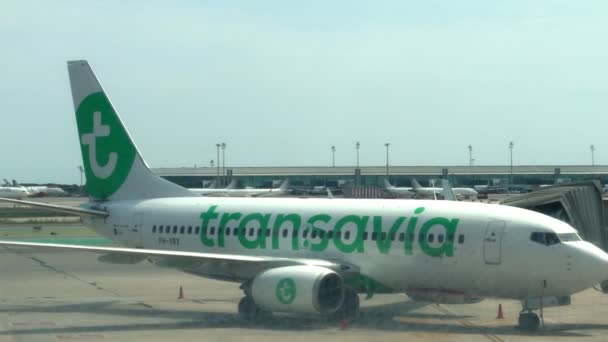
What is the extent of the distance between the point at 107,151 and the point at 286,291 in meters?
11.6

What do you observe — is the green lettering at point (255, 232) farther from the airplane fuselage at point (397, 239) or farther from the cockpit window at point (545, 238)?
the cockpit window at point (545, 238)

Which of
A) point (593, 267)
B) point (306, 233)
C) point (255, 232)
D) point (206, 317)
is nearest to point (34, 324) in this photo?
point (206, 317)

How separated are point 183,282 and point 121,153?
6.29 metres

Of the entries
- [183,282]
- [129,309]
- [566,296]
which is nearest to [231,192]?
[183,282]

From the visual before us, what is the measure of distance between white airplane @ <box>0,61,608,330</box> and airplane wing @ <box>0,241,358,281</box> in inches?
1.4

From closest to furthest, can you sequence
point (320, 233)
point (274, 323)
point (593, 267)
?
point (593, 267) < point (274, 323) < point (320, 233)

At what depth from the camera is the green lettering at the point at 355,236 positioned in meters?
27.0

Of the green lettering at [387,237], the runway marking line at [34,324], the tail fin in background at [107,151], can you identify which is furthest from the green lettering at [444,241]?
the tail fin in background at [107,151]

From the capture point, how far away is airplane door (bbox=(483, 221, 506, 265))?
2458 centimetres

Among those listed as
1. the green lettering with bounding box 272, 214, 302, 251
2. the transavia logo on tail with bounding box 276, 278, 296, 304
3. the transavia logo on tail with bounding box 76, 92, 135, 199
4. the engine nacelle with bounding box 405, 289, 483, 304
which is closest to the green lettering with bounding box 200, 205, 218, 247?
the green lettering with bounding box 272, 214, 302, 251

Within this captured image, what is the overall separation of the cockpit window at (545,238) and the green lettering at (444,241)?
2.10 m

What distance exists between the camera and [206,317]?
2734 cm

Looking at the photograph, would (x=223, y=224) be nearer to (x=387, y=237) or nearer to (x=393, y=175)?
(x=387, y=237)

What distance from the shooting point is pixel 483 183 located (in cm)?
15962
